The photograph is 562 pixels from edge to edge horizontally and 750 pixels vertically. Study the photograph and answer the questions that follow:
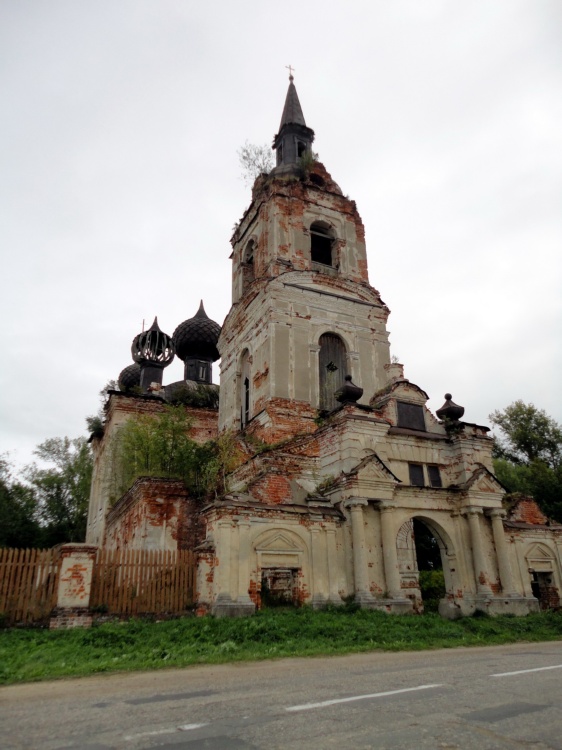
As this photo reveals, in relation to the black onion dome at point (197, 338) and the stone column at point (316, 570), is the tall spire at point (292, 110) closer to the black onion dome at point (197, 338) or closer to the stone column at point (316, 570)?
the black onion dome at point (197, 338)

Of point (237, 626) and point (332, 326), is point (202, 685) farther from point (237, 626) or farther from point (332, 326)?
point (332, 326)

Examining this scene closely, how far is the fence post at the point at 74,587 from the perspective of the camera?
1127 centimetres

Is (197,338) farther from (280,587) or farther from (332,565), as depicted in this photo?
(332,565)

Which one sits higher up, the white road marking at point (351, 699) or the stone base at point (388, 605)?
the stone base at point (388, 605)

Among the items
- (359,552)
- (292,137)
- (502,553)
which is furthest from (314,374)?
(292,137)

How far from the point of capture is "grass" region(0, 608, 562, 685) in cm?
780

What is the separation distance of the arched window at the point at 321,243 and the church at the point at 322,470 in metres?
0.07

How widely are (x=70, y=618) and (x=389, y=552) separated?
300 inches

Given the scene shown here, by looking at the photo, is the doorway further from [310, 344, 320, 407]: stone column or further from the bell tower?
[310, 344, 320, 407]: stone column

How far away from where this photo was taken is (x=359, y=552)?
44.4ft

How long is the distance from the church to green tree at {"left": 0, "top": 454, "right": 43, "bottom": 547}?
803 cm

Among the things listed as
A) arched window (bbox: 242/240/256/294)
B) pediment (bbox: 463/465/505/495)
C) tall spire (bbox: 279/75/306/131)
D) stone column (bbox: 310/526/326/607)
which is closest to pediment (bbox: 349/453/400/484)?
stone column (bbox: 310/526/326/607)

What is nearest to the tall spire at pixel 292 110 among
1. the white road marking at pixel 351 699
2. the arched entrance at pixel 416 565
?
the arched entrance at pixel 416 565

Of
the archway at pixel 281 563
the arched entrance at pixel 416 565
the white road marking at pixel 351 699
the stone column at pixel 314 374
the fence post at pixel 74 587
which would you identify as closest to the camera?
the white road marking at pixel 351 699
